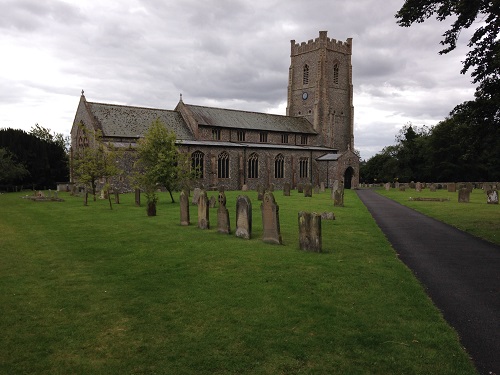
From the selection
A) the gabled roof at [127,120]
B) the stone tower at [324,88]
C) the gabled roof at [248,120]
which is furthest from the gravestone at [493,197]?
the stone tower at [324,88]

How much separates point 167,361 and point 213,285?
2787 millimetres

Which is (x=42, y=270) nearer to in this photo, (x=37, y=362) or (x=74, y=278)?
(x=74, y=278)

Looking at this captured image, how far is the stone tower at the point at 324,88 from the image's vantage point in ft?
179

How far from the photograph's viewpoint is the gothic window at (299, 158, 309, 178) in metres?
50.1

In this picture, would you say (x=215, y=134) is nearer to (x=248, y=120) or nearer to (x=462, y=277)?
(x=248, y=120)

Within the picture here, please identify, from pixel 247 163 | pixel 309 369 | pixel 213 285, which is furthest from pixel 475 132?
pixel 247 163

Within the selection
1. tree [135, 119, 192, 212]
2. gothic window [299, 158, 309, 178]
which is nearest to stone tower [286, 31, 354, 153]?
gothic window [299, 158, 309, 178]

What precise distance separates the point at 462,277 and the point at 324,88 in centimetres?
4944

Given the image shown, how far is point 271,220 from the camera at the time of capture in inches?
431

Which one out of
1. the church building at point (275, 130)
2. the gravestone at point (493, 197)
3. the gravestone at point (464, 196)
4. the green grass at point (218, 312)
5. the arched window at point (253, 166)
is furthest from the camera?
the arched window at point (253, 166)

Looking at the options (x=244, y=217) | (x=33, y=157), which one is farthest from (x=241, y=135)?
(x=244, y=217)

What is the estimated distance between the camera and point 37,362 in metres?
4.46

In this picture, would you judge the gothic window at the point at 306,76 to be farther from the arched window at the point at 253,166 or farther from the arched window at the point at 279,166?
the arched window at the point at 253,166

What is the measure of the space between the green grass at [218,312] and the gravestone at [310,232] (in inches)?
15.0
